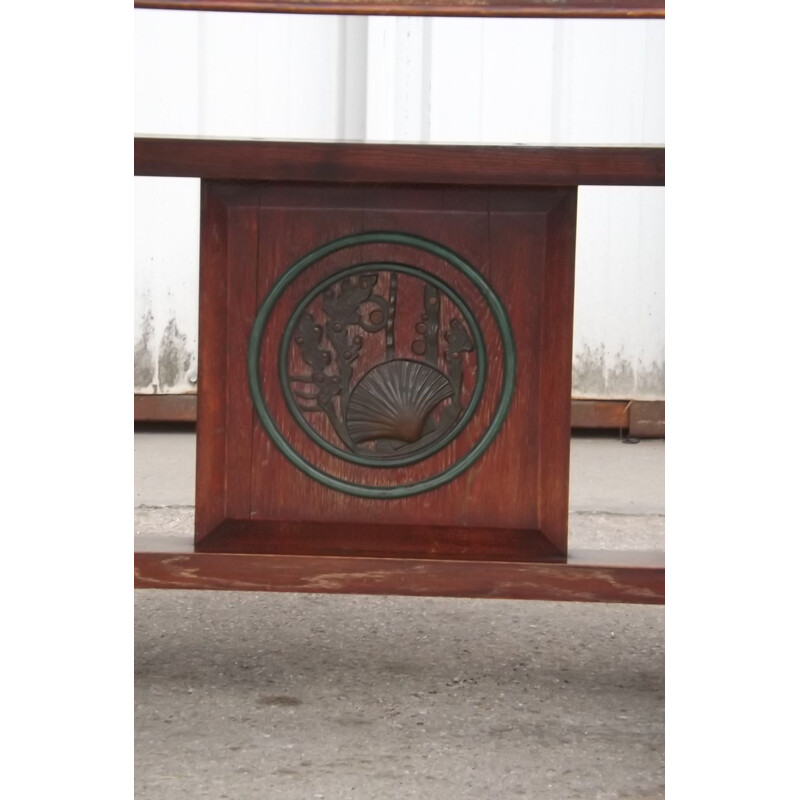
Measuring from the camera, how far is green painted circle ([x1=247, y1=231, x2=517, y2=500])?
4.19 feet

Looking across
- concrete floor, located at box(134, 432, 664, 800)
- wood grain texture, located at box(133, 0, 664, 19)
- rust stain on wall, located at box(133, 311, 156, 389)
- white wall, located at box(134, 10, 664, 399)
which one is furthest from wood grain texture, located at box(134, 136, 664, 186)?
rust stain on wall, located at box(133, 311, 156, 389)

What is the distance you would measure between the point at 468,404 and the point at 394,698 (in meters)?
0.38

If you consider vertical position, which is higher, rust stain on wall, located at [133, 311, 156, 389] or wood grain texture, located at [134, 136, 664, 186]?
wood grain texture, located at [134, 136, 664, 186]

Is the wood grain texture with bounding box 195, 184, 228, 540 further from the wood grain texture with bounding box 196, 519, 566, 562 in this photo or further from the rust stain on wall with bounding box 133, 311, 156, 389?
the rust stain on wall with bounding box 133, 311, 156, 389

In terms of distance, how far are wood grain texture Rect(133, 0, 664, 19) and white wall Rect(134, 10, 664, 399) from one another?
9.07 feet

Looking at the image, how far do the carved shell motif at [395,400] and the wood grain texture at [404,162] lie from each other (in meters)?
0.23

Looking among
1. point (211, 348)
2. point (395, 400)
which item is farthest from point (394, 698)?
point (211, 348)

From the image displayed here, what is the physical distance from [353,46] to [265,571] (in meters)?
3.01

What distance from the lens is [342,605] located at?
1854 mm

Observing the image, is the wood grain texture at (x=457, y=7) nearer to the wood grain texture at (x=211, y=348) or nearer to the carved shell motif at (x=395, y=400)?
the wood grain texture at (x=211, y=348)

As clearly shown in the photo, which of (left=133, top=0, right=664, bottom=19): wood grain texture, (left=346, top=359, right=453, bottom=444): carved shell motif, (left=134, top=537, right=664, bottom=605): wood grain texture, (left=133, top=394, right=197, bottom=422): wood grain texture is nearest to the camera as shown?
(left=133, top=0, right=664, bottom=19): wood grain texture

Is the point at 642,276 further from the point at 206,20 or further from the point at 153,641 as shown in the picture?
the point at 153,641

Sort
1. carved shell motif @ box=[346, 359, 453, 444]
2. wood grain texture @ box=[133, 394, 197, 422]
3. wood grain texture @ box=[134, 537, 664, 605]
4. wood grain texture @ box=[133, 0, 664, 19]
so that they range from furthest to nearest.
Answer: wood grain texture @ box=[133, 394, 197, 422], carved shell motif @ box=[346, 359, 453, 444], wood grain texture @ box=[134, 537, 664, 605], wood grain texture @ box=[133, 0, 664, 19]
